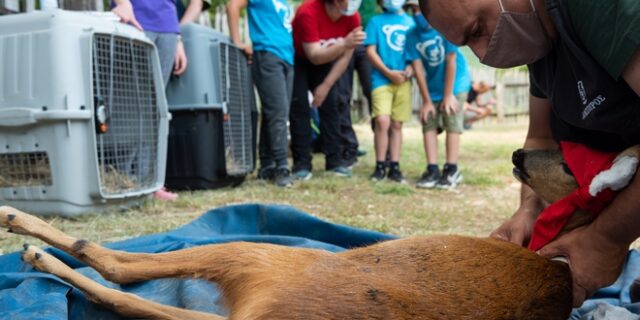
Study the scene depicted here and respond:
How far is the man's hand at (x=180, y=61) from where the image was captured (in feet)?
16.1

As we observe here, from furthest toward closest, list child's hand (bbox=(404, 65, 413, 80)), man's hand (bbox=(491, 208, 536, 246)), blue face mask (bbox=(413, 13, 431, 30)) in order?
1. child's hand (bbox=(404, 65, 413, 80))
2. blue face mask (bbox=(413, 13, 431, 30))
3. man's hand (bbox=(491, 208, 536, 246))

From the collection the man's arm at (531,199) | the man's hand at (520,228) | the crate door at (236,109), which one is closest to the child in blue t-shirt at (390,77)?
the crate door at (236,109)

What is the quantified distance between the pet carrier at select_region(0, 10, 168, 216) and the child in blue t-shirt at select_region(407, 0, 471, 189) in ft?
9.86

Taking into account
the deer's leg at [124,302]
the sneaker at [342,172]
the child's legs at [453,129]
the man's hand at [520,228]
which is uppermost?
the man's hand at [520,228]

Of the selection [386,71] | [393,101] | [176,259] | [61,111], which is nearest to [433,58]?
[386,71]

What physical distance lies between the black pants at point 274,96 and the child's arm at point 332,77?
57 cm

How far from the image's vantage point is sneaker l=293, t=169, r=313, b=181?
613cm

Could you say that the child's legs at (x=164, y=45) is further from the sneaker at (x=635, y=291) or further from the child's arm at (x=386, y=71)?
the sneaker at (x=635, y=291)

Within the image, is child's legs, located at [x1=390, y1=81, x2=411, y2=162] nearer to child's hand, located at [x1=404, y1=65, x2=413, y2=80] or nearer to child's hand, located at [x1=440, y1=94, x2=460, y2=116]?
child's hand, located at [x1=404, y1=65, x2=413, y2=80]

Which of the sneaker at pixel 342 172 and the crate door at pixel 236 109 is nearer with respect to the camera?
the crate door at pixel 236 109

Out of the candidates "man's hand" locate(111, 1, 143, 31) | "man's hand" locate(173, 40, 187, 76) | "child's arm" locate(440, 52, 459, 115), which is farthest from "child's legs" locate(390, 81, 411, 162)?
"man's hand" locate(111, 1, 143, 31)

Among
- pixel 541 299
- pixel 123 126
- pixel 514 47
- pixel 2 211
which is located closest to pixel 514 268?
pixel 541 299

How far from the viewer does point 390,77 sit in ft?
20.1

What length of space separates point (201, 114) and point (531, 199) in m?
3.38
